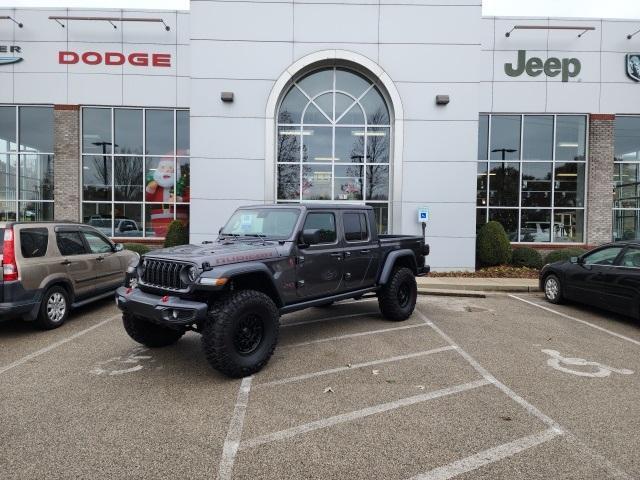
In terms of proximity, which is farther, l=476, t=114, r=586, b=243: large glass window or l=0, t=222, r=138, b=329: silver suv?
l=476, t=114, r=586, b=243: large glass window

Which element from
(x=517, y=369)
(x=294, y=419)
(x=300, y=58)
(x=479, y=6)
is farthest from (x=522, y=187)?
(x=294, y=419)

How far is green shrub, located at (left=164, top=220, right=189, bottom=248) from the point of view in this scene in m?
13.8

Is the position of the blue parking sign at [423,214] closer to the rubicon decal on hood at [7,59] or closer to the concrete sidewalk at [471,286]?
the concrete sidewalk at [471,286]

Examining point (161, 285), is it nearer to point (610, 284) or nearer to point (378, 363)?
point (378, 363)

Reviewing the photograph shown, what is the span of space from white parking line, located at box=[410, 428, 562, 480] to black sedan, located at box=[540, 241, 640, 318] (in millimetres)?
4974

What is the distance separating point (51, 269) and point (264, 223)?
11.4 ft

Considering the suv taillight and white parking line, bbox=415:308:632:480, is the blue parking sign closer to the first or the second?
white parking line, bbox=415:308:632:480

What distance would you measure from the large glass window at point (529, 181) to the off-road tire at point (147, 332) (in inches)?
485

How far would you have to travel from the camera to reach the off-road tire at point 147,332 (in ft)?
17.3

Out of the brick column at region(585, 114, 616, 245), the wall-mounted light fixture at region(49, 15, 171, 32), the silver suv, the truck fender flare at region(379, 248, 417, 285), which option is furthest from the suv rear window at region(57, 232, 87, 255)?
the brick column at region(585, 114, 616, 245)

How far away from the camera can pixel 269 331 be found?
485 cm

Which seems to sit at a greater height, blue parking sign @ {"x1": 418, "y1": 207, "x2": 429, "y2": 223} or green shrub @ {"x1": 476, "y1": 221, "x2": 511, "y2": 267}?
blue parking sign @ {"x1": 418, "y1": 207, "x2": 429, "y2": 223}

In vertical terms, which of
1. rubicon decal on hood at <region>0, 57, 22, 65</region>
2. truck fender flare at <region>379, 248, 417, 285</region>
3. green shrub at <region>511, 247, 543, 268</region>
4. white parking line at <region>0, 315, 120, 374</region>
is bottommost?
white parking line at <region>0, 315, 120, 374</region>

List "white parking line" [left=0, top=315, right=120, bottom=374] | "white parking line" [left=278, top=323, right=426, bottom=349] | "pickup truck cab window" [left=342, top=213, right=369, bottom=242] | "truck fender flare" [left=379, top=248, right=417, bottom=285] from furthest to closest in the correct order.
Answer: "truck fender flare" [left=379, top=248, right=417, bottom=285]
"pickup truck cab window" [left=342, top=213, right=369, bottom=242]
"white parking line" [left=278, top=323, right=426, bottom=349]
"white parking line" [left=0, top=315, right=120, bottom=374]
